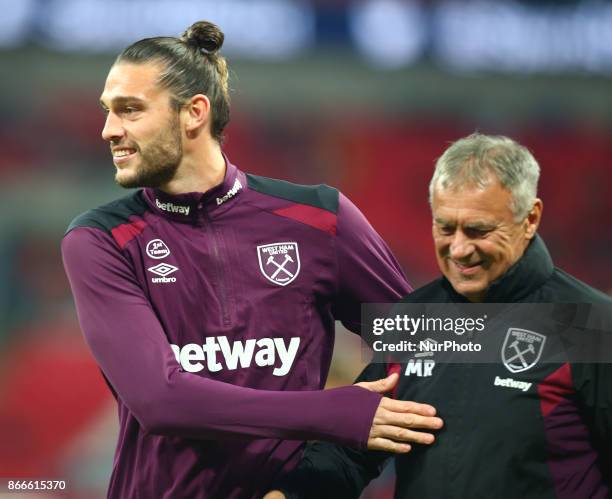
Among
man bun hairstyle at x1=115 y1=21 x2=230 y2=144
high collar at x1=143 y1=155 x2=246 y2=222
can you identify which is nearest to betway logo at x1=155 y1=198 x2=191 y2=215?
high collar at x1=143 y1=155 x2=246 y2=222

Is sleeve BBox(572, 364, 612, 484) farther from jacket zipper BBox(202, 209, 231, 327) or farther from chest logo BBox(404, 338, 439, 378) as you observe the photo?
jacket zipper BBox(202, 209, 231, 327)

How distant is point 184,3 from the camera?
837cm

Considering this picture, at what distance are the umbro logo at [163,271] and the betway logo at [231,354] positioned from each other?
168 mm

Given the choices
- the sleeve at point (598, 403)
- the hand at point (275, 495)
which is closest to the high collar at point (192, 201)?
the hand at point (275, 495)

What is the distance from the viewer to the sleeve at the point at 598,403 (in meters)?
2.01

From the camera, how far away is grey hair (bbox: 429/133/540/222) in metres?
2.16

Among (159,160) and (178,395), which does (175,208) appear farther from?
(178,395)

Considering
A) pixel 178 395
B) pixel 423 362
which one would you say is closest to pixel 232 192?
pixel 178 395

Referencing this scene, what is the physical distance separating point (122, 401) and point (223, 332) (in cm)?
30

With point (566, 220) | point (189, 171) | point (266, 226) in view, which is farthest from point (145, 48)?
point (566, 220)

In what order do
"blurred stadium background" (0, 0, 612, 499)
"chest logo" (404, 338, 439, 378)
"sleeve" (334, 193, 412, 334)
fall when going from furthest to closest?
"blurred stadium background" (0, 0, 612, 499) → "sleeve" (334, 193, 412, 334) → "chest logo" (404, 338, 439, 378)

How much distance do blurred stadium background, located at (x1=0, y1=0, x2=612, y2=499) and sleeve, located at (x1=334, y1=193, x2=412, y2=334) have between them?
5432 mm

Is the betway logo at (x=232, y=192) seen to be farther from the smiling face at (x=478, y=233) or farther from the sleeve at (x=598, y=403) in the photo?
the sleeve at (x=598, y=403)

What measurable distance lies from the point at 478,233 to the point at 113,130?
98cm
